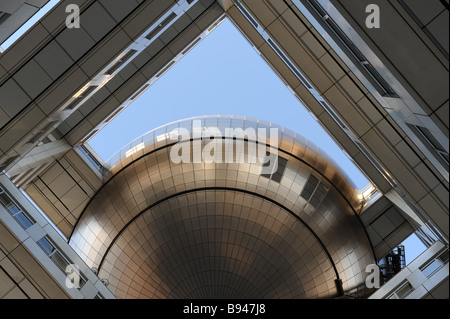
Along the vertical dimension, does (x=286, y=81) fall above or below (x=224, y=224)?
above

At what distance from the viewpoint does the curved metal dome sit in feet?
85.3

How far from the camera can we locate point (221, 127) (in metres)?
26.1

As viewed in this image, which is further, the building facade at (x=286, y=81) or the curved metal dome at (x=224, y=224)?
the curved metal dome at (x=224, y=224)

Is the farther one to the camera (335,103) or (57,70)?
(335,103)

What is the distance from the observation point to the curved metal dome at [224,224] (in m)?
26.0

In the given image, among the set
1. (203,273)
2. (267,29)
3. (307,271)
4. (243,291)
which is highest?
(267,29)

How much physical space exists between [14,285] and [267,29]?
1466 centimetres

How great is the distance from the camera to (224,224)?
1054 inches

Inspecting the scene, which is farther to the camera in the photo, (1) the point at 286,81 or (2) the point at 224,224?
(2) the point at 224,224

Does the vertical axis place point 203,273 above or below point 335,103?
below
